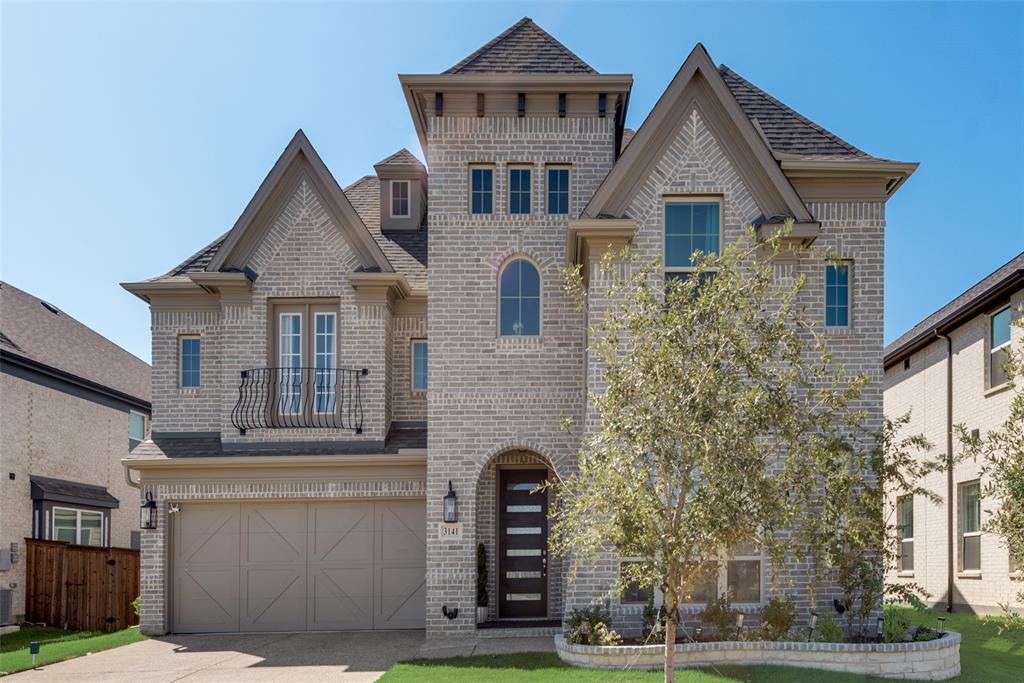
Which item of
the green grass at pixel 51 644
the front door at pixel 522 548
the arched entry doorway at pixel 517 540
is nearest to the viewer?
the green grass at pixel 51 644

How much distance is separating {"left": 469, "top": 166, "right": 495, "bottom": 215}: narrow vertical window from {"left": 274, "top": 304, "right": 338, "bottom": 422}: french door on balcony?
3.43 meters

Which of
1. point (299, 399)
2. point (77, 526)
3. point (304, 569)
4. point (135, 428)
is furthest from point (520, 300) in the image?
point (135, 428)

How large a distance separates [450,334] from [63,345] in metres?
12.7

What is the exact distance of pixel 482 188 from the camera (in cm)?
1529

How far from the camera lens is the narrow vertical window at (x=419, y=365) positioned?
1725cm

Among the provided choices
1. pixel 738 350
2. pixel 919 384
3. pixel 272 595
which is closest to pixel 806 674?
pixel 738 350

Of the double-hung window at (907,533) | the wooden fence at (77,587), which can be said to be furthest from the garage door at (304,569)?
the double-hung window at (907,533)

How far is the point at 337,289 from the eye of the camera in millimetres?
16734

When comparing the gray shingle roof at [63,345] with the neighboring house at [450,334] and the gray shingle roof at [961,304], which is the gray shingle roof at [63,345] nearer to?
the neighboring house at [450,334]

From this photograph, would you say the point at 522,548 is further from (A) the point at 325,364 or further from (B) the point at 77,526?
(B) the point at 77,526

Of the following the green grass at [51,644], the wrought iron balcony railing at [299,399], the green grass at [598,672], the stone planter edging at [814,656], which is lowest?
the green grass at [51,644]

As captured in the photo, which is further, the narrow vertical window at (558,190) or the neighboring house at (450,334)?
the narrow vertical window at (558,190)

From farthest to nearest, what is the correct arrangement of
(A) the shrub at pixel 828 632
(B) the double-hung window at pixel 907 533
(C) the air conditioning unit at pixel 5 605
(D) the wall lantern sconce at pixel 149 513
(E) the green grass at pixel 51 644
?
(B) the double-hung window at pixel 907 533 < (C) the air conditioning unit at pixel 5 605 < (D) the wall lantern sconce at pixel 149 513 < (E) the green grass at pixel 51 644 < (A) the shrub at pixel 828 632

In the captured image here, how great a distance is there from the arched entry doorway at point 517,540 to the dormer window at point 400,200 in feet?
19.5
